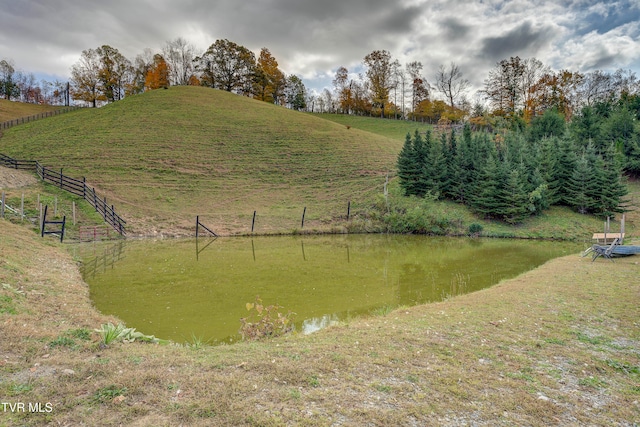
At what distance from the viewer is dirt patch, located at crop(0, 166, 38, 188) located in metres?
26.6

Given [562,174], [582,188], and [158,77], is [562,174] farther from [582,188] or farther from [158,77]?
[158,77]

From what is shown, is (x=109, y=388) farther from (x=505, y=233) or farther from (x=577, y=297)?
(x=505, y=233)

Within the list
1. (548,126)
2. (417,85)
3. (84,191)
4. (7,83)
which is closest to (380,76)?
(417,85)

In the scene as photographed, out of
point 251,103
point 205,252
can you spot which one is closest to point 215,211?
point 205,252

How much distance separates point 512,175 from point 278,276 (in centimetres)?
2607

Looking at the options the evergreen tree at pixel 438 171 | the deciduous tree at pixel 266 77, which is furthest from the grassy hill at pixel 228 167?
the deciduous tree at pixel 266 77

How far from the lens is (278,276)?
46.1 ft

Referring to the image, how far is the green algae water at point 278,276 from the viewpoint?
30.8ft

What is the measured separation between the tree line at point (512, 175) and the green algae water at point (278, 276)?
7.21m

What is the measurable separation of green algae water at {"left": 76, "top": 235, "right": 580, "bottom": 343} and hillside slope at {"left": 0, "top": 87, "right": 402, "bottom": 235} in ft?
27.2

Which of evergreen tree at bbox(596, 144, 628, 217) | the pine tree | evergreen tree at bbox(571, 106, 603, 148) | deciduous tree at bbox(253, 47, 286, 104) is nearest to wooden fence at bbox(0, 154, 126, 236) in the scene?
the pine tree

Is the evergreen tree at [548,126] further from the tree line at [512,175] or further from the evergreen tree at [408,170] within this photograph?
the evergreen tree at [408,170]

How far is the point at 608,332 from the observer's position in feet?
22.9

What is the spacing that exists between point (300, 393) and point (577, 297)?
30.1 feet
